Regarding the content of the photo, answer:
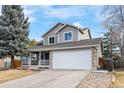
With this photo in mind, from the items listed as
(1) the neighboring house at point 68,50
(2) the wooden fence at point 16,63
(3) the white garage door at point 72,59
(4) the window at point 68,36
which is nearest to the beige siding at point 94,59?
(1) the neighboring house at point 68,50

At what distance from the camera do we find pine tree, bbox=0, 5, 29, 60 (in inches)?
1085

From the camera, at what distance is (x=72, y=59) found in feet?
80.1

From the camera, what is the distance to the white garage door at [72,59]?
2339 cm

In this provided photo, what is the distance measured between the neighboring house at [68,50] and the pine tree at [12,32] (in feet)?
5.72

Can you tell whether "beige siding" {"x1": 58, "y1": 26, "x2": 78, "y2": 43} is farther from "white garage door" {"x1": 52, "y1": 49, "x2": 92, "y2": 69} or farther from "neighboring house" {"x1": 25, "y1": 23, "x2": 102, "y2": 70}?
"white garage door" {"x1": 52, "y1": 49, "x2": 92, "y2": 69}

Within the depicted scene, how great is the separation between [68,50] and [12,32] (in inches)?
302

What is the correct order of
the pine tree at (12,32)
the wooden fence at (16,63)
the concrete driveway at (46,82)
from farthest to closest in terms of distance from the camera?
the wooden fence at (16,63) → the pine tree at (12,32) → the concrete driveway at (46,82)

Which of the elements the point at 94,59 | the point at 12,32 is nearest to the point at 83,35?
the point at 94,59

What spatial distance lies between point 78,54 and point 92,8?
8.91 m

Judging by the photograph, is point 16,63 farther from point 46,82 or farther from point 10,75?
point 46,82

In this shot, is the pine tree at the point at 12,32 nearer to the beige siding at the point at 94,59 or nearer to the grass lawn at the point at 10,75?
the grass lawn at the point at 10,75

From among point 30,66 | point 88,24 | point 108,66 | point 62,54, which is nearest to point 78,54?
point 62,54

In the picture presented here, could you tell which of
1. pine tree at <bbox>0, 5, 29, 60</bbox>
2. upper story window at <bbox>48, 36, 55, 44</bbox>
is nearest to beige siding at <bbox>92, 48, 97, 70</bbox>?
upper story window at <bbox>48, 36, 55, 44</bbox>
